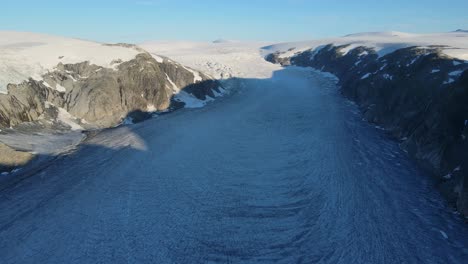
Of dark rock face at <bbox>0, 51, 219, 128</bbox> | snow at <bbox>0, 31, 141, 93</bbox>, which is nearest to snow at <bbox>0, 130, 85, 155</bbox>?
dark rock face at <bbox>0, 51, 219, 128</bbox>

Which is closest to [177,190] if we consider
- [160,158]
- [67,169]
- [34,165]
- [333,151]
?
[160,158]

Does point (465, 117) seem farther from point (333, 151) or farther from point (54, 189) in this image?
point (54, 189)

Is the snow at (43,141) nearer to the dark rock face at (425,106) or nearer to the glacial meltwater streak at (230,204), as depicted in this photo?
the glacial meltwater streak at (230,204)

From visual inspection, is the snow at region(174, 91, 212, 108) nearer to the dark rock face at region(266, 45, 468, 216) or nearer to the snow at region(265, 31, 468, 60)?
the dark rock face at region(266, 45, 468, 216)

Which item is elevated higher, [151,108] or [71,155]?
[151,108]

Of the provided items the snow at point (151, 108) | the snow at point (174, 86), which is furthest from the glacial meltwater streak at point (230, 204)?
the snow at point (174, 86)

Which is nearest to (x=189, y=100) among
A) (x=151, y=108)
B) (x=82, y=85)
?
(x=151, y=108)

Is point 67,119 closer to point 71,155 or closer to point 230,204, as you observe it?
point 71,155
